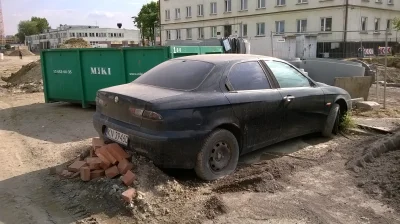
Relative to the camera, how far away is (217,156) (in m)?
4.74

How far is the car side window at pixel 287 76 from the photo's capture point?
222 inches

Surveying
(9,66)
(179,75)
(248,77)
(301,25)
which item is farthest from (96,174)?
(9,66)

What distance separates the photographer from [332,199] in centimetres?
423

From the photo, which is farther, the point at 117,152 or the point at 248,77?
the point at 248,77

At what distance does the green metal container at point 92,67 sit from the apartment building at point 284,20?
55.6 feet

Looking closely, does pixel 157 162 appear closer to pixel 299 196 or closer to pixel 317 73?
pixel 299 196

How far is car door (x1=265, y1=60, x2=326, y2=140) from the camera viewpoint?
5621 mm

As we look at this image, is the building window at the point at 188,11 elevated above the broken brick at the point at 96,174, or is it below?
above

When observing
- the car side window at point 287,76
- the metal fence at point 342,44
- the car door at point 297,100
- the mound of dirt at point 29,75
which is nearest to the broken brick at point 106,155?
the car door at point 297,100

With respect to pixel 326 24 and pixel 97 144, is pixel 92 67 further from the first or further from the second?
pixel 326 24

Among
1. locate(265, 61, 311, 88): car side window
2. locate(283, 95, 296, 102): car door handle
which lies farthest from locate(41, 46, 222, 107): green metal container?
locate(283, 95, 296, 102): car door handle

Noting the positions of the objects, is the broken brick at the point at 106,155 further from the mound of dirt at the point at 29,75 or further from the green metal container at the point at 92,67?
the mound of dirt at the point at 29,75

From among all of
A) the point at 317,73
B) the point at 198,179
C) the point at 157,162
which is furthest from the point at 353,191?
the point at 317,73

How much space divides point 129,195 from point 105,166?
856mm
